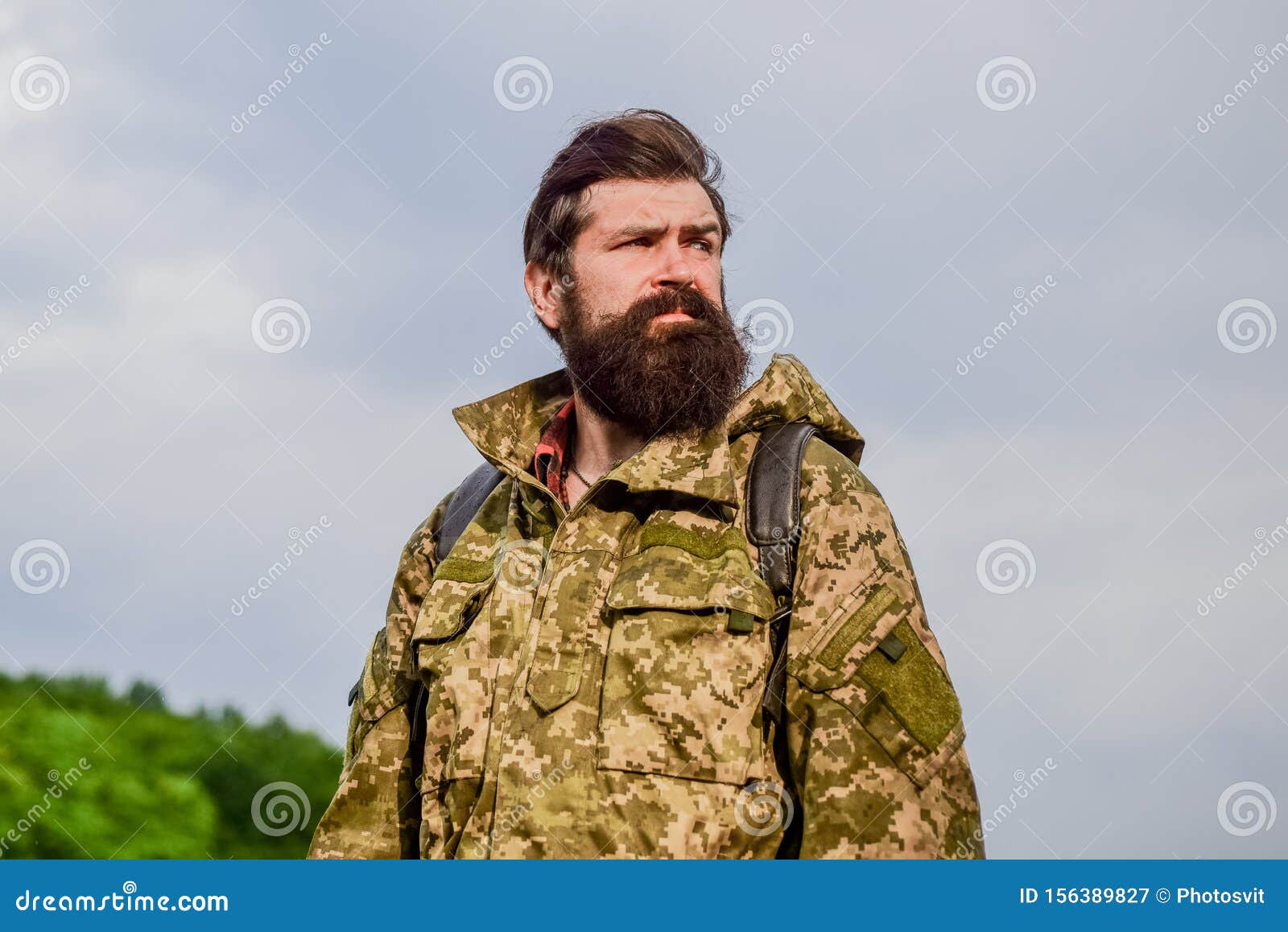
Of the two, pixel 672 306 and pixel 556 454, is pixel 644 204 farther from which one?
pixel 556 454

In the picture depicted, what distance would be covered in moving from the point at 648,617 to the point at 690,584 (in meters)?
0.19

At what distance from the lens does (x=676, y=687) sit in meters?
4.73

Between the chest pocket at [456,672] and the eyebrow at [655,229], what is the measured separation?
155 centimetres

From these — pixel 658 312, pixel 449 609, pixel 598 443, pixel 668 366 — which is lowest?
pixel 449 609

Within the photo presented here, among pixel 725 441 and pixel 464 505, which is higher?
pixel 725 441

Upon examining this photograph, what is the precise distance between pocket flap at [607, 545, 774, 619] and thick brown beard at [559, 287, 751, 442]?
69 centimetres

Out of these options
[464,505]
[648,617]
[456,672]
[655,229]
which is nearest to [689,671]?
[648,617]

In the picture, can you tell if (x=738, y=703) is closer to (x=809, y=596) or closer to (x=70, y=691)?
(x=809, y=596)

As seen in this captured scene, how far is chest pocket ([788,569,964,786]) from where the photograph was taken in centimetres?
450

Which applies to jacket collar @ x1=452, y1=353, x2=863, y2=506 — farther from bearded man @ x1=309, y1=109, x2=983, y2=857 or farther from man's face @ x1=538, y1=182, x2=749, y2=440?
man's face @ x1=538, y1=182, x2=749, y2=440

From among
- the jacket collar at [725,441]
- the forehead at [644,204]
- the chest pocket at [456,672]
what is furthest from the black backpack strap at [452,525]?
the forehead at [644,204]

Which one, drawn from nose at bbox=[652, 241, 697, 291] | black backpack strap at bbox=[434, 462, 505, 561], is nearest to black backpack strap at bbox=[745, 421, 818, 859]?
nose at bbox=[652, 241, 697, 291]
